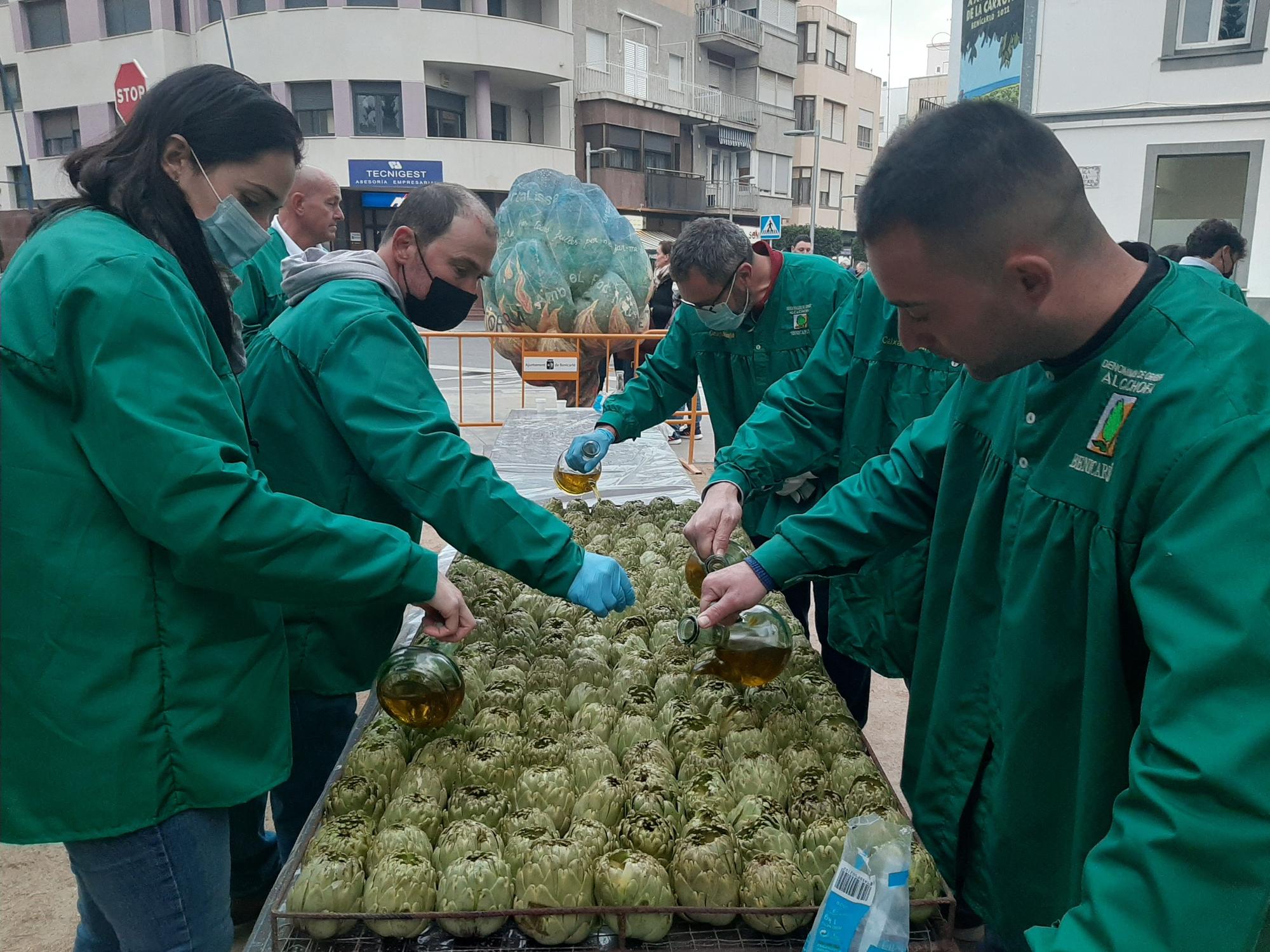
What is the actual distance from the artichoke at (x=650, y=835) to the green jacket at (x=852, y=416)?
114 cm

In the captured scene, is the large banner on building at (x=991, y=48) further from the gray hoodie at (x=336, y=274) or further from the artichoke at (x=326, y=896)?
the artichoke at (x=326, y=896)

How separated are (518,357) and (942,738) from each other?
7902 millimetres

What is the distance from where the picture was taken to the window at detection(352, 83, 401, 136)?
24.0 meters

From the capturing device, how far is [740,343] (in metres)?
3.81

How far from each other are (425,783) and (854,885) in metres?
0.90

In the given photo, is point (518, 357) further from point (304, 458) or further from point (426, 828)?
point (426, 828)

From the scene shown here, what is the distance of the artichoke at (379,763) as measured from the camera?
1855 mm

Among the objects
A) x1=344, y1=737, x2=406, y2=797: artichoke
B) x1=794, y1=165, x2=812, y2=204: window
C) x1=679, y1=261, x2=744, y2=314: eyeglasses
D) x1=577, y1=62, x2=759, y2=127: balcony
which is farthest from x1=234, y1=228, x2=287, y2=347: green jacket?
x1=794, y1=165, x2=812, y2=204: window

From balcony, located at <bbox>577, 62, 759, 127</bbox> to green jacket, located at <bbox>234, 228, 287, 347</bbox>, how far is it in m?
25.5

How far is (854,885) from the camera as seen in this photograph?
1369 mm

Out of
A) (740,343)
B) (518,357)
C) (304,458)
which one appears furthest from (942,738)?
(518,357)

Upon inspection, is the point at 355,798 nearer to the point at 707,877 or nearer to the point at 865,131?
the point at 707,877

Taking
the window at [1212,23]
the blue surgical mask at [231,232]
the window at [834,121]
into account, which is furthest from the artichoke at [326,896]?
the window at [834,121]

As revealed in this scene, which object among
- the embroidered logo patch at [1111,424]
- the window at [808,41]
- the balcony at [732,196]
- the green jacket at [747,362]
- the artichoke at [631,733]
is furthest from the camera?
the window at [808,41]
